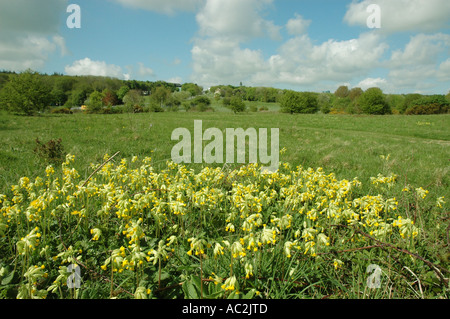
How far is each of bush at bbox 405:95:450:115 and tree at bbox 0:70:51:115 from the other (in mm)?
92409

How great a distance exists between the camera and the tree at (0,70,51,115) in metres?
34.2

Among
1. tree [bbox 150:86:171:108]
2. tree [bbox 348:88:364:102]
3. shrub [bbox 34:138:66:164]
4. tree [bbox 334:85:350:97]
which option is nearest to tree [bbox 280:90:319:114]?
tree [bbox 150:86:171:108]

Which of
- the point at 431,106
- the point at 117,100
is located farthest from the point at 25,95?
the point at 431,106

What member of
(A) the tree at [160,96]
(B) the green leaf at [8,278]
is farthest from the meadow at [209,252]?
(A) the tree at [160,96]

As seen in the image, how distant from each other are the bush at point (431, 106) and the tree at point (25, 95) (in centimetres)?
9241

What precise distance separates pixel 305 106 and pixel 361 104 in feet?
64.8

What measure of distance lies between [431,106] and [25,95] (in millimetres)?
95971

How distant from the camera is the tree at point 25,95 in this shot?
34.2m

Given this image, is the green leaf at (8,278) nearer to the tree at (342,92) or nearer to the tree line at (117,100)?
the tree line at (117,100)

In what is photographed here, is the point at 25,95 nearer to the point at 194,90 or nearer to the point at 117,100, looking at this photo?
the point at 117,100

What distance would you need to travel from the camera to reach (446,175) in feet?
24.6

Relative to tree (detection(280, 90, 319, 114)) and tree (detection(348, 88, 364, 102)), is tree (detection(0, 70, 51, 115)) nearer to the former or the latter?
tree (detection(280, 90, 319, 114))
